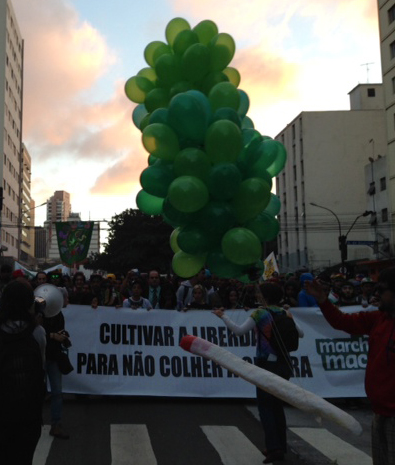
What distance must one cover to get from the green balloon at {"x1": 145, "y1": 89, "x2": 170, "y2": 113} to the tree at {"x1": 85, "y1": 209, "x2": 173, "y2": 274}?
4702cm

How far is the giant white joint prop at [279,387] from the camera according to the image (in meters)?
3.65

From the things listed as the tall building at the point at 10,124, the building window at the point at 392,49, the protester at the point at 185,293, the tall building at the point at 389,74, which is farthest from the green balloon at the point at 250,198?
the tall building at the point at 10,124

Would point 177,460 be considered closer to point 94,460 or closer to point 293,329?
point 94,460

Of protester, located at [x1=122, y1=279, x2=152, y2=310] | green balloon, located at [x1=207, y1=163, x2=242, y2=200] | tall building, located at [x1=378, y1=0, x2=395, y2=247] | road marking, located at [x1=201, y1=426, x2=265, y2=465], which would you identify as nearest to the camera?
road marking, located at [x1=201, y1=426, x2=265, y2=465]

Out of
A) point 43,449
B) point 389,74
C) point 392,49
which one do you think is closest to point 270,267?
point 43,449

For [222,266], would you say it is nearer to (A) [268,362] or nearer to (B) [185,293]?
(A) [268,362]

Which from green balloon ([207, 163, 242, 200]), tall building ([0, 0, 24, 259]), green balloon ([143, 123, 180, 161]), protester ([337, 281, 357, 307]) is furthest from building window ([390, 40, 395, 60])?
tall building ([0, 0, 24, 259])

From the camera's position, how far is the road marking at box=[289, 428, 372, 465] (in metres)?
6.09

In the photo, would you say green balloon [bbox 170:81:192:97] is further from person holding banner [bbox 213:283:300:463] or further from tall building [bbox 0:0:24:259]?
tall building [bbox 0:0:24:259]

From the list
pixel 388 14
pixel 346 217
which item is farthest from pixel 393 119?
pixel 346 217

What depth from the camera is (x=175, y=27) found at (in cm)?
791

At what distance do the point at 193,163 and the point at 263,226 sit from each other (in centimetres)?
114

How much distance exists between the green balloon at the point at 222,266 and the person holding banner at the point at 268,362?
40 centimetres

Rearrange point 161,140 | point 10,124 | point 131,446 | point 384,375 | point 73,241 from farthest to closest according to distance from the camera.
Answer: point 10,124 → point 73,241 → point 161,140 → point 131,446 → point 384,375
